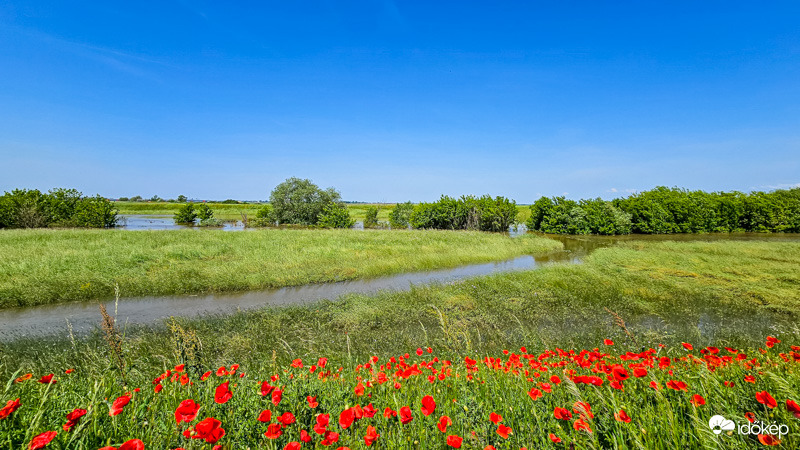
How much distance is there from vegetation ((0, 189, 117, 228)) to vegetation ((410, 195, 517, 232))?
3844 centimetres

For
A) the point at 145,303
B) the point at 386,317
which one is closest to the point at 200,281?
the point at 145,303

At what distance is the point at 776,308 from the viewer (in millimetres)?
10305

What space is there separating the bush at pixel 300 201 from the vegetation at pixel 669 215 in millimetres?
30813

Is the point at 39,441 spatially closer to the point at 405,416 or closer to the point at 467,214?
the point at 405,416

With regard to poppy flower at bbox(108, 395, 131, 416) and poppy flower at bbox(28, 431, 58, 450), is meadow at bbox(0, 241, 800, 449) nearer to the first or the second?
poppy flower at bbox(108, 395, 131, 416)

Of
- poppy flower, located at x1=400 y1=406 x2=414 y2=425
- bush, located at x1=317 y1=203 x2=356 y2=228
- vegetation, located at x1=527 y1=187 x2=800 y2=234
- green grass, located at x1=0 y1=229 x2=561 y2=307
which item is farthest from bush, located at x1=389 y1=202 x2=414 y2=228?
poppy flower, located at x1=400 y1=406 x2=414 y2=425

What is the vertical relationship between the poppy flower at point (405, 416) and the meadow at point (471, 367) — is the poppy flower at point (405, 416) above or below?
above

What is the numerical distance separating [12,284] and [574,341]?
19.9 meters

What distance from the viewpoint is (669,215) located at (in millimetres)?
40812
